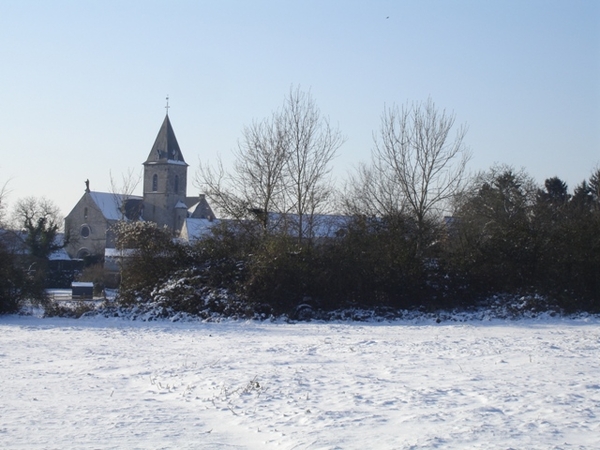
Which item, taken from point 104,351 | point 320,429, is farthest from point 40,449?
point 104,351

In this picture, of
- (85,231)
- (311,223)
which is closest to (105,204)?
(85,231)

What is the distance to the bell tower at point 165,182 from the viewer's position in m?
87.9

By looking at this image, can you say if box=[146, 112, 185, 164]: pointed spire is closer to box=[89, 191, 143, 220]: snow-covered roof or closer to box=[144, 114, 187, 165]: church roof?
box=[144, 114, 187, 165]: church roof

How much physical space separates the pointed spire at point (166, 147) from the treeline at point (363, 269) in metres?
65.8

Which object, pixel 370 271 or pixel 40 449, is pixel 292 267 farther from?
pixel 40 449

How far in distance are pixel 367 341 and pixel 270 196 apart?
48.7ft

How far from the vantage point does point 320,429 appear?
265 inches

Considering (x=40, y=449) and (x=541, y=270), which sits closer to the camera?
(x=40, y=449)

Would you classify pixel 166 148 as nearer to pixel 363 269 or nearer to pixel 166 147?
pixel 166 147

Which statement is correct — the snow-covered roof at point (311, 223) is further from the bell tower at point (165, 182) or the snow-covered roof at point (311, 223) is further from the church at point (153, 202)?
the bell tower at point (165, 182)

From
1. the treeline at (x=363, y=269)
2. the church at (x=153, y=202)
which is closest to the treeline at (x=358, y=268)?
the treeline at (x=363, y=269)

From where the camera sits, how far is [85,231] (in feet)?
286

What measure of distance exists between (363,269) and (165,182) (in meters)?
70.4

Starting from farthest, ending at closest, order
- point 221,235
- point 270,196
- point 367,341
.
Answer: point 270,196 < point 221,235 < point 367,341
